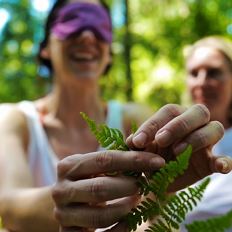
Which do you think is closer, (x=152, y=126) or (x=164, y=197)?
(x=164, y=197)

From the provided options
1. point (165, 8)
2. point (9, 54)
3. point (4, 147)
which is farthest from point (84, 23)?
point (165, 8)

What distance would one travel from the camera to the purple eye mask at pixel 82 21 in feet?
8.32

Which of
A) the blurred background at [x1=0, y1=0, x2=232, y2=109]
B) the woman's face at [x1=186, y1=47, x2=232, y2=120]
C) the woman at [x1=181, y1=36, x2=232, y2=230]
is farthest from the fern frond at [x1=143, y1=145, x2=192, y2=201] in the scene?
the blurred background at [x1=0, y1=0, x2=232, y2=109]

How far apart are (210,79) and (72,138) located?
970 millimetres

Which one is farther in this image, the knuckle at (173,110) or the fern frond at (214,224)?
the knuckle at (173,110)

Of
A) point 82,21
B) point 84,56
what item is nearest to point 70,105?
point 84,56

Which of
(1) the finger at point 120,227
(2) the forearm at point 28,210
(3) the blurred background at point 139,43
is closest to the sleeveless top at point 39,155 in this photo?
(2) the forearm at point 28,210

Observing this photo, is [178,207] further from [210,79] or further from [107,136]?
[210,79]

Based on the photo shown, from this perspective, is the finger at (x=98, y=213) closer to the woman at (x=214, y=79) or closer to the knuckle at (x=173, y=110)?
the knuckle at (x=173, y=110)

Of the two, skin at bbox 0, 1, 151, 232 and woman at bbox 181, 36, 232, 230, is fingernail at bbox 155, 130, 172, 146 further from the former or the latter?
woman at bbox 181, 36, 232, 230

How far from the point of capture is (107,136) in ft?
2.88

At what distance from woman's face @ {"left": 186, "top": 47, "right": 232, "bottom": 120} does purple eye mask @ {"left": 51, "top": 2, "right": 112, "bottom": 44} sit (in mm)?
673

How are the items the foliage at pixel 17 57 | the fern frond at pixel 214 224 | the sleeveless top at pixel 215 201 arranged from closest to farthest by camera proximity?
the fern frond at pixel 214 224
the sleeveless top at pixel 215 201
the foliage at pixel 17 57

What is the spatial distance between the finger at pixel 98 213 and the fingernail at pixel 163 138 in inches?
4.5
